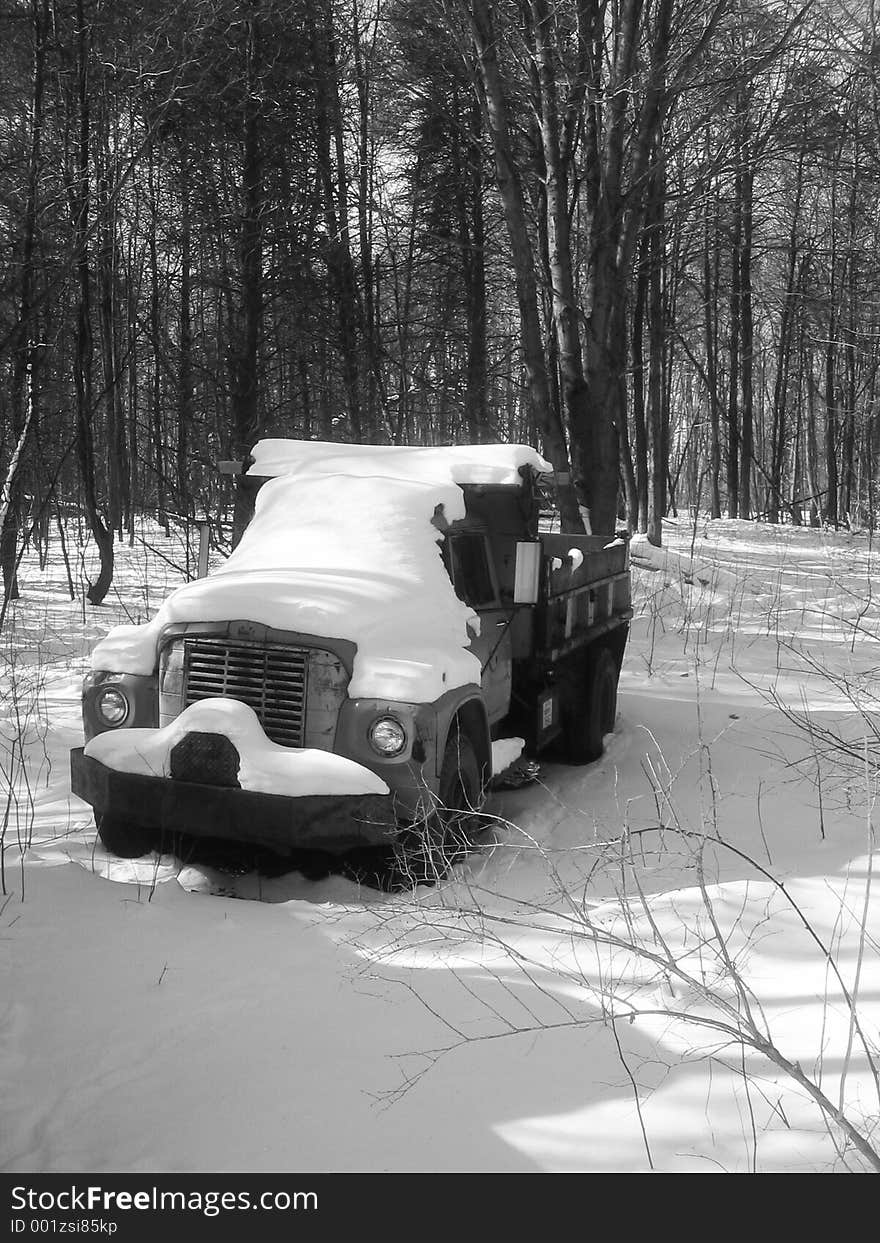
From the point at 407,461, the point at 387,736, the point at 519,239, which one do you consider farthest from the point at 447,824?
the point at 519,239

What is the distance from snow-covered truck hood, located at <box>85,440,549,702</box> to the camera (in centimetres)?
503

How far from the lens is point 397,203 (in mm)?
18359

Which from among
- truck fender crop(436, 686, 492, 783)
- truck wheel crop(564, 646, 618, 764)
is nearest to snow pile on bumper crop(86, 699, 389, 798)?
truck fender crop(436, 686, 492, 783)

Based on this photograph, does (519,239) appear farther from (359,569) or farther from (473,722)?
(473,722)

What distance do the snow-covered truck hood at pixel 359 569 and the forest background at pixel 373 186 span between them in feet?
3.76

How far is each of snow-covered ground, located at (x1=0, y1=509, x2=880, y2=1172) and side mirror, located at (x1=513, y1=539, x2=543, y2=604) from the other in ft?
4.53

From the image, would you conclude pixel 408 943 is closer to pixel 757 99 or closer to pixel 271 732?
pixel 271 732

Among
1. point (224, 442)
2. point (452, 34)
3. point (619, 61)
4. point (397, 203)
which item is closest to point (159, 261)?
point (397, 203)

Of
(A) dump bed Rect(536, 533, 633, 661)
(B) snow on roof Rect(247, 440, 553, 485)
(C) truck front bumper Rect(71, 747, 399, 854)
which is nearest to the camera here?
(C) truck front bumper Rect(71, 747, 399, 854)

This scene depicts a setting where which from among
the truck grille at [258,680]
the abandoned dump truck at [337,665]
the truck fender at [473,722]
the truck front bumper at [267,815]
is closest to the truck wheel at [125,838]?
the abandoned dump truck at [337,665]

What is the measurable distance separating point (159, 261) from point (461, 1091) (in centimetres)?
2302

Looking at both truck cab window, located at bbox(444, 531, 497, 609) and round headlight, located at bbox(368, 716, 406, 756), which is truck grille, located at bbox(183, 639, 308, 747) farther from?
truck cab window, located at bbox(444, 531, 497, 609)

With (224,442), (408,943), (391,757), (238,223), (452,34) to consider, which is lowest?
(408,943)

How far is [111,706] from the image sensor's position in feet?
17.7
